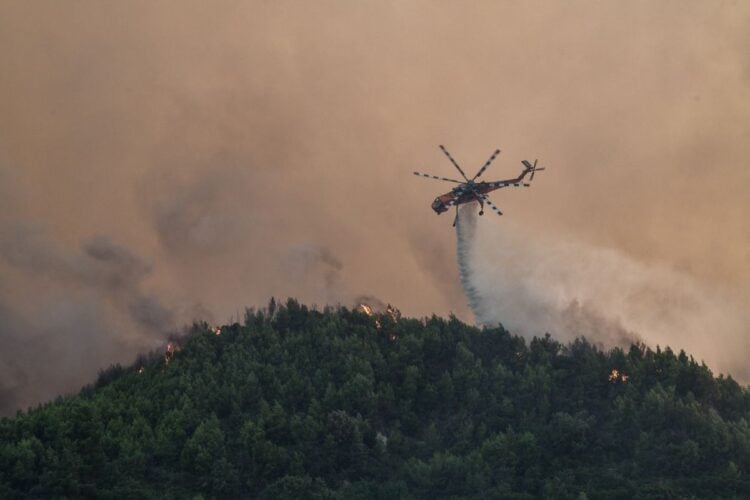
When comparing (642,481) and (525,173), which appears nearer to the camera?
(525,173)

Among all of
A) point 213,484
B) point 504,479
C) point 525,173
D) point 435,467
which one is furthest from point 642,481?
point 213,484

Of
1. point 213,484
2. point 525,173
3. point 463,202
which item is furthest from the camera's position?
point 213,484

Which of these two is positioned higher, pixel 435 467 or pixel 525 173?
pixel 525 173

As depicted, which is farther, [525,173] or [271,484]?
[271,484]

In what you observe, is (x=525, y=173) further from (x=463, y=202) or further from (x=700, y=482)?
(x=700, y=482)

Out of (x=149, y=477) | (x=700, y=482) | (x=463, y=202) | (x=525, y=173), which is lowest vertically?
(x=700, y=482)

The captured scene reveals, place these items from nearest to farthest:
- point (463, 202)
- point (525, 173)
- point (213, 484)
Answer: point (463, 202) < point (525, 173) < point (213, 484)

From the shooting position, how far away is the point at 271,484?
199250mm

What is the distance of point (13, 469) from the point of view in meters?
184

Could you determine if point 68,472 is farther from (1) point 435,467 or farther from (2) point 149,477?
(1) point 435,467

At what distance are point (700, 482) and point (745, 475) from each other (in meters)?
8.74

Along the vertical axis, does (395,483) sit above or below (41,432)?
below

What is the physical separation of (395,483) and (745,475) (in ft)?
199

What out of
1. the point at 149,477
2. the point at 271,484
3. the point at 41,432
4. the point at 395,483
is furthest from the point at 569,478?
the point at 41,432
